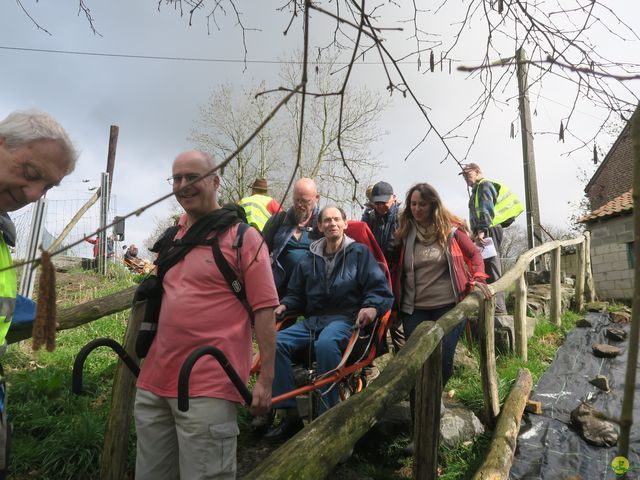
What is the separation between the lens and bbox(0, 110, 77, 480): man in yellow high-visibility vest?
4.50 feet

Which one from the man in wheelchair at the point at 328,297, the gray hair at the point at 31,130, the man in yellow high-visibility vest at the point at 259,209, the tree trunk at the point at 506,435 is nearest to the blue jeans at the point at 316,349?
the man in wheelchair at the point at 328,297

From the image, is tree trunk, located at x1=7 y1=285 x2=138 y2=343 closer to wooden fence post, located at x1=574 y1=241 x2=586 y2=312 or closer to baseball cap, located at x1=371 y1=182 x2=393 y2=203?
baseball cap, located at x1=371 y1=182 x2=393 y2=203

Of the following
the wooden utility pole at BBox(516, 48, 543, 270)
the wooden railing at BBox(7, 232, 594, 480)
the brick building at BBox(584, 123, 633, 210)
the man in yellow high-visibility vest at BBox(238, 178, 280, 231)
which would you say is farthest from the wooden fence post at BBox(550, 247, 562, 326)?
the brick building at BBox(584, 123, 633, 210)

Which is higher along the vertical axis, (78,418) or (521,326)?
(521,326)

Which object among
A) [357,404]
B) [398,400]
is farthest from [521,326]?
[357,404]

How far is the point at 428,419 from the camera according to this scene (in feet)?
9.44

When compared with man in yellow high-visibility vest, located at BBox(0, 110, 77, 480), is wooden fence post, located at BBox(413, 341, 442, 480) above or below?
below

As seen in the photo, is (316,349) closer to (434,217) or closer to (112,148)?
(434,217)

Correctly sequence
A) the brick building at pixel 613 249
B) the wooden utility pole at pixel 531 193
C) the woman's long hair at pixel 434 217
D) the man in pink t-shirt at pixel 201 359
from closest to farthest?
the man in pink t-shirt at pixel 201 359, the woman's long hair at pixel 434 217, the wooden utility pole at pixel 531 193, the brick building at pixel 613 249

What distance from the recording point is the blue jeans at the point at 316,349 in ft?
11.0

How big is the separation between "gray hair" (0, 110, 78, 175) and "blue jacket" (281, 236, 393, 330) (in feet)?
8.00

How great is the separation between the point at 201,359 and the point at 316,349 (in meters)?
1.50

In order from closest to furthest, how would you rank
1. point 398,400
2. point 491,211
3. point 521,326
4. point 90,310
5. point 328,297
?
point 398,400 < point 90,310 < point 328,297 < point 491,211 < point 521,326

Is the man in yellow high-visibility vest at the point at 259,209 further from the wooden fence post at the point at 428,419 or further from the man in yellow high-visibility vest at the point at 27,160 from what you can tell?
the man in yellow high-visibility vest at the point at 27,160
